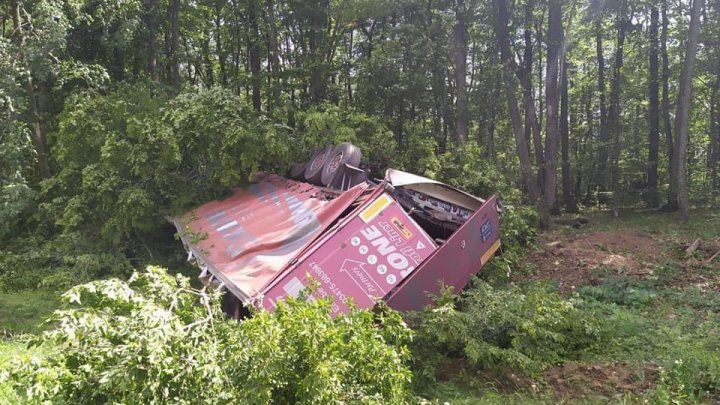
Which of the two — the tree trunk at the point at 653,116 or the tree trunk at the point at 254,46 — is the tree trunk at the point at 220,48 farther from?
the tree trunk at the point at 653,116

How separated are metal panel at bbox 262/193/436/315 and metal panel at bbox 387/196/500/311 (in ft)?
0.42

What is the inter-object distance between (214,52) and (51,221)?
13.6 metres

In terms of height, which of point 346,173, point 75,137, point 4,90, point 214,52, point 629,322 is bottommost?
point 629,322

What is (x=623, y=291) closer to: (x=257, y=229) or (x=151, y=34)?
(x=257, y=229)

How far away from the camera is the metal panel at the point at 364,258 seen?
6.07 m

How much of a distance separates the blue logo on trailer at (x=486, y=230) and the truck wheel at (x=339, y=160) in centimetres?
258

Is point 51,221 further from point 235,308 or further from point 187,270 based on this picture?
point 235,308

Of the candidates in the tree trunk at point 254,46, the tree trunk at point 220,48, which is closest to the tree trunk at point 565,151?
the tree trunk at point 254,46

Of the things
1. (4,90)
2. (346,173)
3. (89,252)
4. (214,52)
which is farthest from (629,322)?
(214,52)

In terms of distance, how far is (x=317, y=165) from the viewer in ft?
30.8

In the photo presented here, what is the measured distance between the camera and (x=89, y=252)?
9.85 m

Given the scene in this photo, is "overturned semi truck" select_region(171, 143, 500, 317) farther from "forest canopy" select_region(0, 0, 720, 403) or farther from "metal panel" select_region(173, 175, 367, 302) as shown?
"forest canopy" select_region(0, 0, 720, 403)

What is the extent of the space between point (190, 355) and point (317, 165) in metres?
6.89

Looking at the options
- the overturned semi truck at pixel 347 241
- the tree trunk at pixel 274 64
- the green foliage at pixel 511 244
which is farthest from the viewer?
the tree trunk at pixel 274 64
